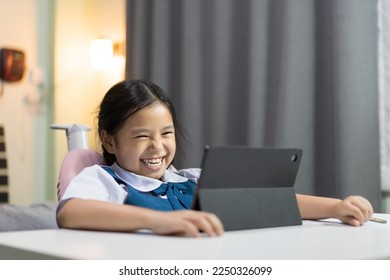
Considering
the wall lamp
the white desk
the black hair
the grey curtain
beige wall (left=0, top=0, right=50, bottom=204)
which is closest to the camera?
the white desk

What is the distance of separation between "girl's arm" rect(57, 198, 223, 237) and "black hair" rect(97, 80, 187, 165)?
0.35 meters

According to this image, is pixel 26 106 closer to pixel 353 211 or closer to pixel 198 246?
pixel 353 211

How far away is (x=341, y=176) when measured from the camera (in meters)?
2.51

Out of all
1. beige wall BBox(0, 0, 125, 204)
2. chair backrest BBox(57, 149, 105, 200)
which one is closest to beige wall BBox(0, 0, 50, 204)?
beige wall BBox(0, 0, 125, 204)

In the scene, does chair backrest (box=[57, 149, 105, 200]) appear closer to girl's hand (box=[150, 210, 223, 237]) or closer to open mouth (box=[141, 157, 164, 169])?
open mouth (box=[141, 157, 164, 169])

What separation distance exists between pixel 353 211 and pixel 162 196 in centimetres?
39

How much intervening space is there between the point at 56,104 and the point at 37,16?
0.55m

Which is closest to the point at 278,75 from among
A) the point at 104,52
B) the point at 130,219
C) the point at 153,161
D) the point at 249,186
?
the point at 104,52

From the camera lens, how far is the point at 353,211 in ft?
3.88

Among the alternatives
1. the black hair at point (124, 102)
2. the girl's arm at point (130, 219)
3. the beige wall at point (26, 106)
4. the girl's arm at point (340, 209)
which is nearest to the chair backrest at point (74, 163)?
the black hair at point (124, 102)

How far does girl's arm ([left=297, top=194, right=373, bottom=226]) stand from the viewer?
1.18 metres

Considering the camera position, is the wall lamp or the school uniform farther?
the wall lamp

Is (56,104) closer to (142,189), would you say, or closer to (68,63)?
(68,63)
